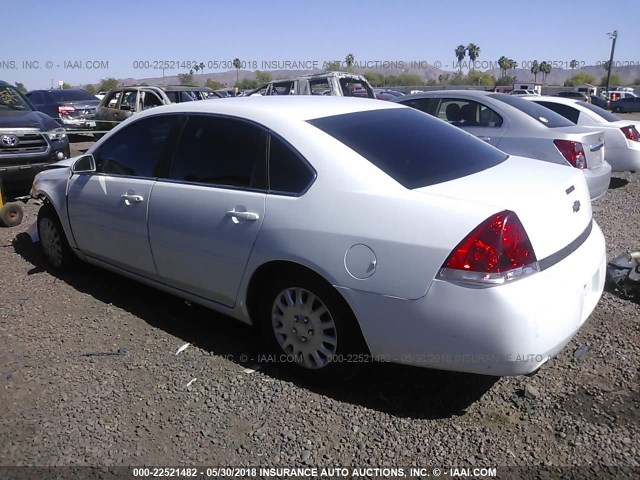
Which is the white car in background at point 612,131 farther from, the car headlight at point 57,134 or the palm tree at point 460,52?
the palm tree at point 460,52

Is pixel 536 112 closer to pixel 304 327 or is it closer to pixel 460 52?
pixel 304 327

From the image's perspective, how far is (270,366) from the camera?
342 cm

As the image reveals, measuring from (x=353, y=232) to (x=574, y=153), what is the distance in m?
4.57

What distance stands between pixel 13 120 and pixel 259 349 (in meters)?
6.36

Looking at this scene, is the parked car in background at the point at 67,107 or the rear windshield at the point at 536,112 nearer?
the rear windshield at the point at 536,112

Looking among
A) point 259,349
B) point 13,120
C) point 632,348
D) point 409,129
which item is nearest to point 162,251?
point 259,349

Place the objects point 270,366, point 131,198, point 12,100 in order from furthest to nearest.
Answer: point 12,100
point 131,198
point 270,366

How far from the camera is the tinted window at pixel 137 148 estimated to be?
12.9 feet

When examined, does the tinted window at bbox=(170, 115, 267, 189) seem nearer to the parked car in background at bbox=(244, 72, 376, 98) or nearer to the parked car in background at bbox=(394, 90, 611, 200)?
the parked car in background at bbox=(394, 90, 611, 200)

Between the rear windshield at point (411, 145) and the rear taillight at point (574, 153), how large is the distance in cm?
309

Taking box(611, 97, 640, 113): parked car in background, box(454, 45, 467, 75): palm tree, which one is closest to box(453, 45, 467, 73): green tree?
box(454, 45, 467, 75): palm tree

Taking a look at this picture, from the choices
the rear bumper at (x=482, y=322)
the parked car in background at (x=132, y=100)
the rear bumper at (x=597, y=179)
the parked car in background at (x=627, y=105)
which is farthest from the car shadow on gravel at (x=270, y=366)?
the parked car in background at (x=627, y=105)

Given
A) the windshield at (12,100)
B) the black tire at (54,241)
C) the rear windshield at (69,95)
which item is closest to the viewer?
the black tire at (54,241)

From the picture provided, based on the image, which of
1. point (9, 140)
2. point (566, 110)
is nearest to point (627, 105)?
point (566, 110)
